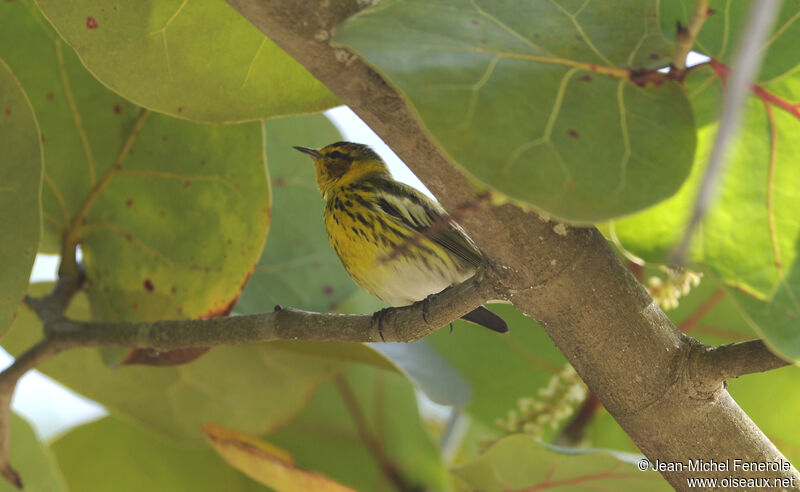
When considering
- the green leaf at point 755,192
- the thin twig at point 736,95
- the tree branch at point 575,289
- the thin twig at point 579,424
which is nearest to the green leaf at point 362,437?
the thin twig at point 579,424

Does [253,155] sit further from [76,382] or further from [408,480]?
[408,480]

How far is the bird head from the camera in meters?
1.83

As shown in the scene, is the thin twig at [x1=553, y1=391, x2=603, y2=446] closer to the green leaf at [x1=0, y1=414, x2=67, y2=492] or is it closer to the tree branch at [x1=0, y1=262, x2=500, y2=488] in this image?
the tree branch at [x1=0, y1=262, x2=500, y2=488]

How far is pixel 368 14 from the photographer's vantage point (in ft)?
1.93

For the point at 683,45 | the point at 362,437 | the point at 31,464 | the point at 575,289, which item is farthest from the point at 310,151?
the point at 683,45

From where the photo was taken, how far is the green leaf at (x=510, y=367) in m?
1.44

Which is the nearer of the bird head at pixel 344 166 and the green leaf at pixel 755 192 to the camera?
the green leaf at pixel 755 192

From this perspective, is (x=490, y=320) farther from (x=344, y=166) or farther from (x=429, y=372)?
(x=344, y=166)

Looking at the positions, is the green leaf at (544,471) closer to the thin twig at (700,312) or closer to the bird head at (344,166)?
the thin twig at (700,312)

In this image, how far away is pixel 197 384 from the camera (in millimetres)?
1295

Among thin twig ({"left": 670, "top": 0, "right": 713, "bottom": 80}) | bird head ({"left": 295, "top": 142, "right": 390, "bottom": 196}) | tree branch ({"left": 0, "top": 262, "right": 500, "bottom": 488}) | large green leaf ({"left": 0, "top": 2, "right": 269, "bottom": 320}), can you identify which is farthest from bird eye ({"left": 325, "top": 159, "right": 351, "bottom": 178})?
thin twig ({"left": 670, "top": 0, "right": 713, "bottom": 80})

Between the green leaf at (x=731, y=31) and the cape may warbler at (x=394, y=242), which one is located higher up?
the cape may warbler at (x=394, y=242)

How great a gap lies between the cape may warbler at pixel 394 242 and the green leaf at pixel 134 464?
1.55 ft

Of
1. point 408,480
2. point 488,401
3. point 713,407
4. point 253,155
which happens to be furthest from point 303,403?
point 713,407
